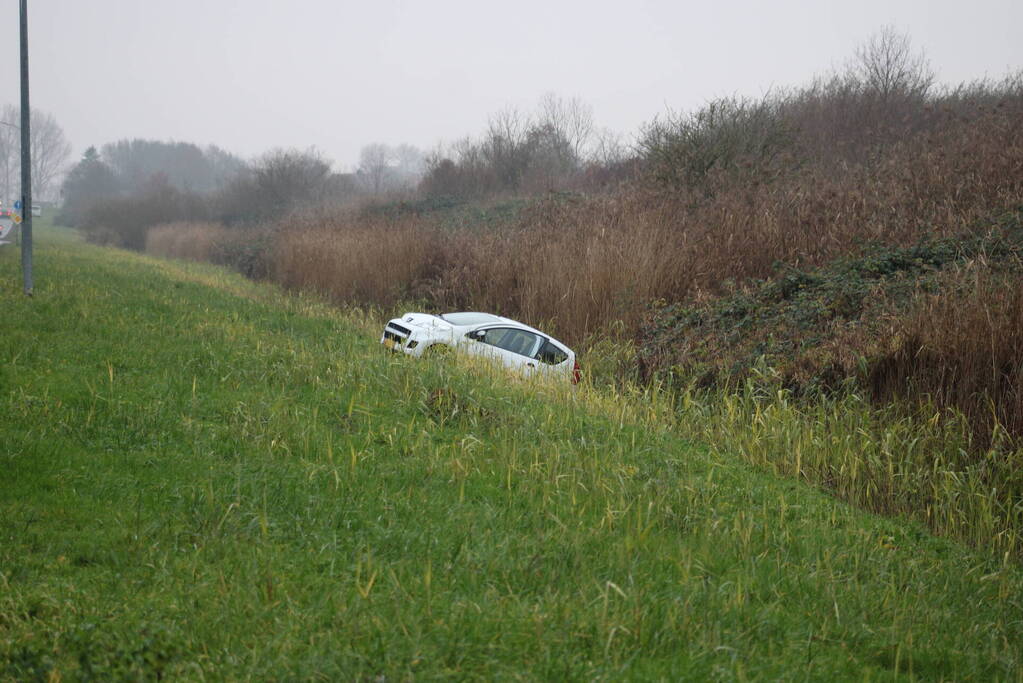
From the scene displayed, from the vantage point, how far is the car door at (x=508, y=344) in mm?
13188

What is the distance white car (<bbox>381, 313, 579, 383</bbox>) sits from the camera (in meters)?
13.1

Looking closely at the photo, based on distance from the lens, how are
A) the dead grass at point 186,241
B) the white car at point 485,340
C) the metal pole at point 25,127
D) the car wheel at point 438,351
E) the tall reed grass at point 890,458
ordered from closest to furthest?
the tall reed grass at point 890,458, the car wheel at point 438,351, the white car at point 485,340, the metal pole at point 25,127, the dead grass at point 186,241

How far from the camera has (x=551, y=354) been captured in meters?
13.7

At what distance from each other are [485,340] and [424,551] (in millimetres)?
9010

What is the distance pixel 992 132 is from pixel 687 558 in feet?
54.8

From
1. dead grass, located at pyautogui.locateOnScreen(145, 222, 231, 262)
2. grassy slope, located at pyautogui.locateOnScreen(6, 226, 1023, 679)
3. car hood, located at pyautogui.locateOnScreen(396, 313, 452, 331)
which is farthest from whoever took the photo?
dead grass, located at pyautogui.locateOnScreen(145, 222, 231, 262)

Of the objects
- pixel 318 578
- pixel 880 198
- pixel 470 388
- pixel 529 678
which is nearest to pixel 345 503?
pixel 318 578

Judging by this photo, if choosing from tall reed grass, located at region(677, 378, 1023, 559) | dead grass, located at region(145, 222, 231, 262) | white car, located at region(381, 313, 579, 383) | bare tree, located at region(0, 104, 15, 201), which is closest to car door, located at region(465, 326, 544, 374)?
white car, located at region(381, 313, 579, 383)

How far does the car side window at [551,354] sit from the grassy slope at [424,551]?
4936 millimetres

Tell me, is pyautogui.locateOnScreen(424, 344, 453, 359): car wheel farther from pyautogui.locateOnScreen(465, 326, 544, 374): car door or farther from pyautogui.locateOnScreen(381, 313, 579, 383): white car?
pyautogui.locateOnScreen(465, 326, 544, 374): car door

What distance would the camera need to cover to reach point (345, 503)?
542 centimetres

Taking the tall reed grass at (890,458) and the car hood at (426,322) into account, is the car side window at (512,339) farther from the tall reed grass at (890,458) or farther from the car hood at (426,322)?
the tall reed grass at (890,458)

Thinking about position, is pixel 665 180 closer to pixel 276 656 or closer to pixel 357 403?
pixel 357 403

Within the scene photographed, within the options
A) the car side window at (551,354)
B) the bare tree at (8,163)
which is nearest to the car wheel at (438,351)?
the car side window at (551,354)
